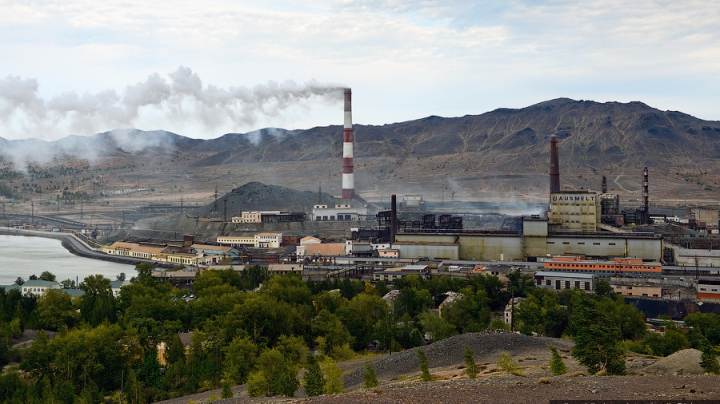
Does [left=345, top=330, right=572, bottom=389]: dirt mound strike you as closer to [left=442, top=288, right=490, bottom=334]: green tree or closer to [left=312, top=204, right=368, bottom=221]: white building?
[left=442, top=288, right=490, bottom=334]: green tree

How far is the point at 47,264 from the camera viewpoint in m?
31.4

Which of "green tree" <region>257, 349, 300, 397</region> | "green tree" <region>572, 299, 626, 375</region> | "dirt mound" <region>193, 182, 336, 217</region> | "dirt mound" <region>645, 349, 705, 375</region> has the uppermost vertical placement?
"dirt mound" <region>193, 182, 336, 217</region>

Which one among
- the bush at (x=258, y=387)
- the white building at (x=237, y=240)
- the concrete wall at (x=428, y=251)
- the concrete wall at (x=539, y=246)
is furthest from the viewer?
the white building at (x=237, y=240)

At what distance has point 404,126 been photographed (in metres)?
102

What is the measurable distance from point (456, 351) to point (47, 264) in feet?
77.1

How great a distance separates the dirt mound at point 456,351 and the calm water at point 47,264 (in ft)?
55.6

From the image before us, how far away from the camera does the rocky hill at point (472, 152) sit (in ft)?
218

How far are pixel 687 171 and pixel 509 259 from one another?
48713mm

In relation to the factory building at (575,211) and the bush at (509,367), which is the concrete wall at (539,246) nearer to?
the factory building at (575,211)

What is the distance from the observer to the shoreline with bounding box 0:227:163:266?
114 ft

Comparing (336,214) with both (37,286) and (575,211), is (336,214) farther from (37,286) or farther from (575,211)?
(37,286)

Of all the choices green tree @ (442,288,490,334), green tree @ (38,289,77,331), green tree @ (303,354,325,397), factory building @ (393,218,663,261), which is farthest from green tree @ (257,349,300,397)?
factory building @ (393,218,663,261)

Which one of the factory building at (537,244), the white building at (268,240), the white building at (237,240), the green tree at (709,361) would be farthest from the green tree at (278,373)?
the white building at (237,240)

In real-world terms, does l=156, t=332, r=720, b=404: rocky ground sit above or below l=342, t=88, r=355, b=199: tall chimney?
below
